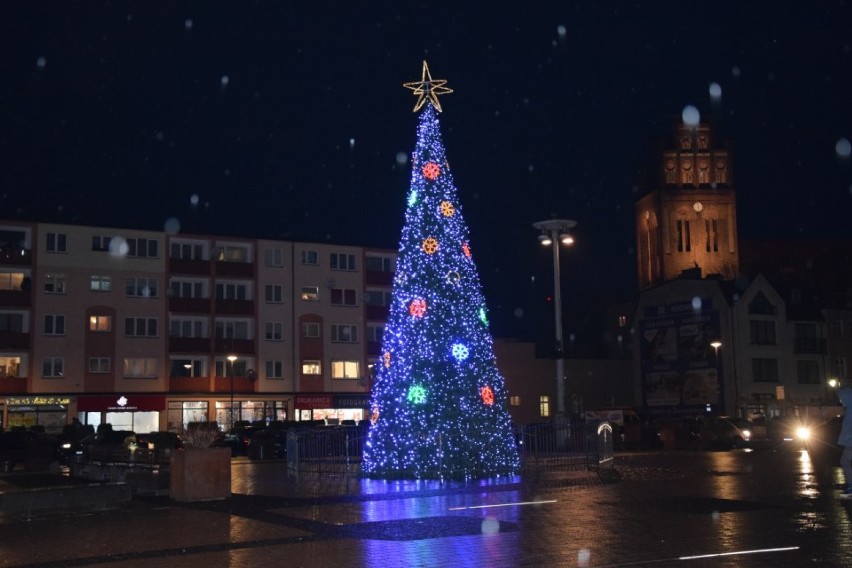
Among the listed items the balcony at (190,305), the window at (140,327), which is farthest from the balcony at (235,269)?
the window at (140,327)

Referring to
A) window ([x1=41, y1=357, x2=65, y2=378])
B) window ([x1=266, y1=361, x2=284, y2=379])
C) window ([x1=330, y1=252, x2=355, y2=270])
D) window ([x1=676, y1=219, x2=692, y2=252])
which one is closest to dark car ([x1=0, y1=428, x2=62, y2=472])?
window ([x1=41, y1=357, x2=65, y2=378])

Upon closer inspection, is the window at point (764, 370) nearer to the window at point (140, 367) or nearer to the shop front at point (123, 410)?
the shop front at point (123, 410)

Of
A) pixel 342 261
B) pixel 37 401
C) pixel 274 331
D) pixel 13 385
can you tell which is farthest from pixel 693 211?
pixel 13 385

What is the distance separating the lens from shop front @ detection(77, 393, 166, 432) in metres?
62.2

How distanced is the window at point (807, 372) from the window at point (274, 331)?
3762 centimetres

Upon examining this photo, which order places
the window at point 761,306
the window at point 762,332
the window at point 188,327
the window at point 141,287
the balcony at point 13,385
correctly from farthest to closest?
the window at point 761,306, the window at point 762,332, the window at point 188,327, the window at point 141,287, the balcony at point 13,385

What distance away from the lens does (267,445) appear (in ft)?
137

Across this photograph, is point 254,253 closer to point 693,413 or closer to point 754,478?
point 693,413

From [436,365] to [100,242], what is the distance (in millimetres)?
46664

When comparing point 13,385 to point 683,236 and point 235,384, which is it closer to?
point 235,384

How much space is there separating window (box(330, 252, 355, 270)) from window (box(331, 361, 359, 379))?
701cm

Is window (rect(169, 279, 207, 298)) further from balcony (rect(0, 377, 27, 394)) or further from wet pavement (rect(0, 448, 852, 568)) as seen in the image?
wet pavement (rect(0, 448, 852, 568))

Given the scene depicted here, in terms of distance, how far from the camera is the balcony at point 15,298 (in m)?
60.9

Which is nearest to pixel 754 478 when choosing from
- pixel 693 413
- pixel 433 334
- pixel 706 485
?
pixel 706 485
